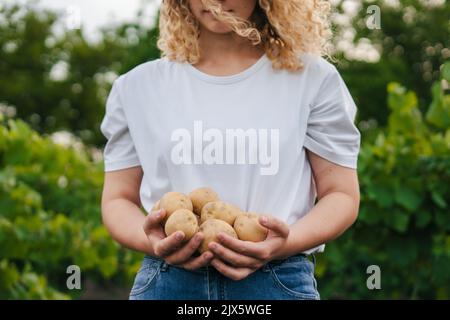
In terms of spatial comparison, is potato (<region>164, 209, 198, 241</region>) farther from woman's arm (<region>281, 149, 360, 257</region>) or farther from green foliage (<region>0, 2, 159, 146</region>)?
green foliage (<region>0, 2, 159, 146</region>)

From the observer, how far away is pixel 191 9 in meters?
2.47

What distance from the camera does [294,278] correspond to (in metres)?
2.21

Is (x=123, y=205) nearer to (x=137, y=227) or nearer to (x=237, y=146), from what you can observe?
(x=137, y=227)

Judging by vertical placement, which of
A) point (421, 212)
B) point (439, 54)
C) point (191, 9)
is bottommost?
point (439, 54)

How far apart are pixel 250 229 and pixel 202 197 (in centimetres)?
15

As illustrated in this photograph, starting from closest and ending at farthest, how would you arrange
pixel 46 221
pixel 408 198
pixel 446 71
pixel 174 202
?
pixel 174 202 → pixel 446 71 → pixel 408 198 → pixel 46 221

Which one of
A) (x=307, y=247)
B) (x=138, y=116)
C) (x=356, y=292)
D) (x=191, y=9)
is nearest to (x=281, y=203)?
(x=307, y=247)

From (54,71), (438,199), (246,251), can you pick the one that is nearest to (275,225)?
(246,251)

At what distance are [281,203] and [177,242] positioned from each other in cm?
32

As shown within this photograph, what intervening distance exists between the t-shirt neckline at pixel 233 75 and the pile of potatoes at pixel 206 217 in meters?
0.30

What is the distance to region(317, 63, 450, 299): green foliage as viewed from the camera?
5.42 metres

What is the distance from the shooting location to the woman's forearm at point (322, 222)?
2158mm

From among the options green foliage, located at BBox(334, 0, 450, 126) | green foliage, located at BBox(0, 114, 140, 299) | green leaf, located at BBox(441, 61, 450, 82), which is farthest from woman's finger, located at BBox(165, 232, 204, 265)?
green foliage, located at BBox(334, 0, 450, 126)
